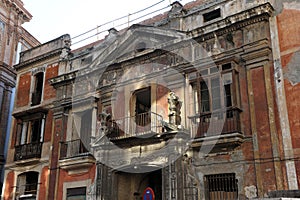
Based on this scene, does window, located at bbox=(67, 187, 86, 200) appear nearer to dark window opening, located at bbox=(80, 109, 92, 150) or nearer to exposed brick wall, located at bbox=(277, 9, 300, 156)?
dark window opening, located at bbox=(80, 109, 92, 150)

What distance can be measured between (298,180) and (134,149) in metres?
5.98

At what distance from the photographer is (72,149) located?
1680cm

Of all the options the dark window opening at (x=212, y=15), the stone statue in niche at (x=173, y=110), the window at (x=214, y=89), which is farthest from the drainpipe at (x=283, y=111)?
the stone statue in niche at (x=173, y=110)

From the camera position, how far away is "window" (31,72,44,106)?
1972 centimetres

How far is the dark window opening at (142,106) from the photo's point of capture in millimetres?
15305

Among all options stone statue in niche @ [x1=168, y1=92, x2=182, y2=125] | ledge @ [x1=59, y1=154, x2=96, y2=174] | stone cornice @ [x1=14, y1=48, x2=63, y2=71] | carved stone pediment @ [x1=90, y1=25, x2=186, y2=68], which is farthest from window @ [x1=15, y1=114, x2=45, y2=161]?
stone statue in niche @ [x1=168, y1=92, x2=182, y2=125]

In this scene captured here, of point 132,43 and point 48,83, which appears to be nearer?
point 132,43

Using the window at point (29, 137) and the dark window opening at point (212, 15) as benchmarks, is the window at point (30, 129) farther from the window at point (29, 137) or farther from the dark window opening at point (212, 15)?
the dark window opening at point (212, 15)

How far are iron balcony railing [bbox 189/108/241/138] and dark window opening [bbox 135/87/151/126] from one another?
2.42 meters

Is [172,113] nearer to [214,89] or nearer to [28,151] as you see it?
[214,89]

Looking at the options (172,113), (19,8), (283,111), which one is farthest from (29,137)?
(283,111)

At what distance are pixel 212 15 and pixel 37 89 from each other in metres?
10.4

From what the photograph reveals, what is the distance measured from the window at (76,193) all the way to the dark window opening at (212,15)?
337 inches

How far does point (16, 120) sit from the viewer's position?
64.9 ft
